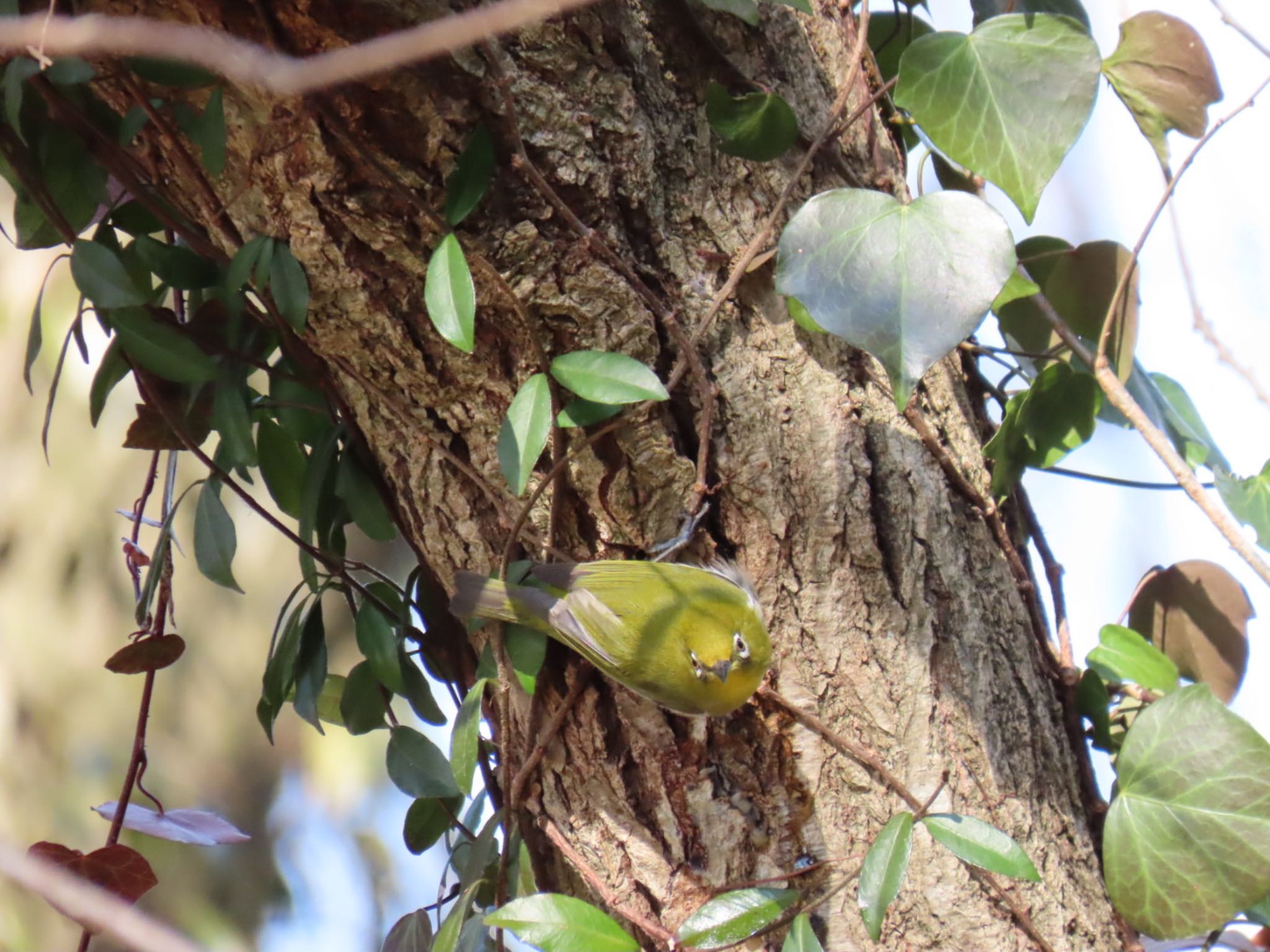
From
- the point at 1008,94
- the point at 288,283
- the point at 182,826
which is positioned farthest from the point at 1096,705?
the point at 182,826

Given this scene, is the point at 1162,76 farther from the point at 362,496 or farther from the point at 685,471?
the point at 362,496

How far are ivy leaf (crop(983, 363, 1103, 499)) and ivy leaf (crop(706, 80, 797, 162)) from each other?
485 mm

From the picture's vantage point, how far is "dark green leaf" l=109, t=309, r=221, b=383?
3.64ft

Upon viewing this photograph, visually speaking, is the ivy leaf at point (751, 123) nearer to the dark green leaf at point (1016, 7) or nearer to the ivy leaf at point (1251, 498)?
the dark green leaf at point (1016, 7)

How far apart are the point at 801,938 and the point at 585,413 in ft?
1.80

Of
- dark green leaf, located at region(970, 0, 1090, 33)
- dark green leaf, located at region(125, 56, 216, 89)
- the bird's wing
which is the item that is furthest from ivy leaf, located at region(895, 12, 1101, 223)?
dark green leaf, located at region(125, 56, 216, 89)

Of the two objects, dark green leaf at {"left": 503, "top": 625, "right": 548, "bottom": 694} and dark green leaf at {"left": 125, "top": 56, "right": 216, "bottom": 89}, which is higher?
dark green leaf at {"left": 125, "top": 56, "right": 216, "bottom": 89}

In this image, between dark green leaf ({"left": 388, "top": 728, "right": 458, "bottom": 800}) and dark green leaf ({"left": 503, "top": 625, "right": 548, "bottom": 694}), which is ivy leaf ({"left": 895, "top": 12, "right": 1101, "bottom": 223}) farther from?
dark green leaf ({"left": 388, "top": 728, "right": 458, "bottom": 800})

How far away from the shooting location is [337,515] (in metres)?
1.26

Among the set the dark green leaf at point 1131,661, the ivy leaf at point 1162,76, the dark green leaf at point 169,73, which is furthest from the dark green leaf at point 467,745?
the ivy leaf at point 1162,76

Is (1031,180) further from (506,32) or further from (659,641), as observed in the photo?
→ (659,641)

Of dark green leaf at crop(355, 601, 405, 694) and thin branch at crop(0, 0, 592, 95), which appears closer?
thin branch at crop(0, 0, 592, 95)

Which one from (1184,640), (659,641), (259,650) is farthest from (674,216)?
(259,650)

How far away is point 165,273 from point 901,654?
A: 3.05 ft
